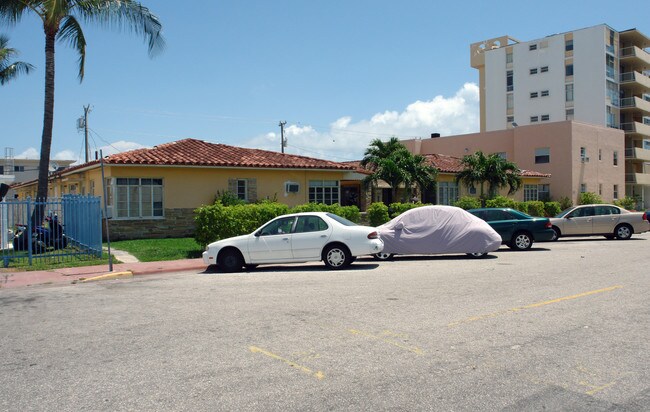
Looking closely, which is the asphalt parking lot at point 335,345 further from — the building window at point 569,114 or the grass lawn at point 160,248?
the building window at point 569,114

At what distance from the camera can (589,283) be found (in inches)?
425

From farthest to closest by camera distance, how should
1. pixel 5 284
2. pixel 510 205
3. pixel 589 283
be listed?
pixel 510 205, pixel 5 284, pixel 589 283

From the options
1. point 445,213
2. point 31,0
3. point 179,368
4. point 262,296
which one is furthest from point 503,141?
point 179,368

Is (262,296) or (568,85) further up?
(568,85)

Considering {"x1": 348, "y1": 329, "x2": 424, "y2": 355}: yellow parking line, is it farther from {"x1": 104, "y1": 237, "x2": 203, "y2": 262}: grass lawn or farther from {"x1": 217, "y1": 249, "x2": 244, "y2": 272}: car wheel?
{"x1": 104, "y1": 237, "x2": 203, "y2": 262}: grass lawn

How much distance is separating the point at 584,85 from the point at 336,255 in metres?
51.3

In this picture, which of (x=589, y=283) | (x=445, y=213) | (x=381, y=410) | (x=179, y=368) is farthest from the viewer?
(x=445, y=213)

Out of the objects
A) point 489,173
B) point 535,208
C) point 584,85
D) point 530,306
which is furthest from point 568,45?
point 530,306

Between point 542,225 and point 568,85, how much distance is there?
4459 centimetres

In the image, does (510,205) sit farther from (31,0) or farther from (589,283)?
(31,0)

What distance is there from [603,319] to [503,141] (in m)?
41.3

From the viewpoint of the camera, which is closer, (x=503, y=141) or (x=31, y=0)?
(x=31, y=0)

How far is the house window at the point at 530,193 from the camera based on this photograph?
4223 centimetres

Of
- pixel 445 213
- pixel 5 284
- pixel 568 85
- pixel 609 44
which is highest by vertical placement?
pixel 609 44
